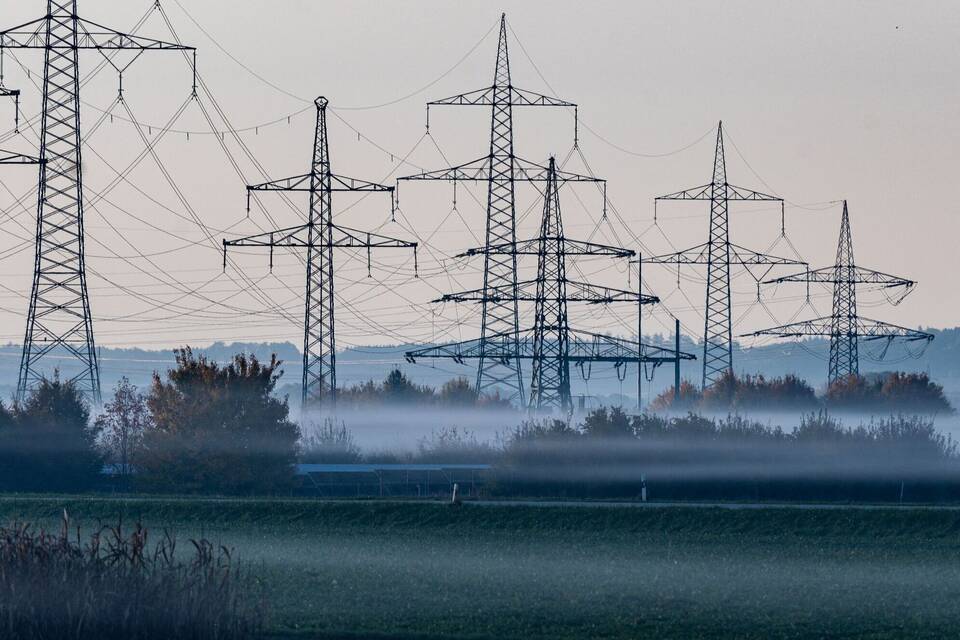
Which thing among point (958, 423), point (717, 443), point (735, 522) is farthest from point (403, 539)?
point (958, 423)

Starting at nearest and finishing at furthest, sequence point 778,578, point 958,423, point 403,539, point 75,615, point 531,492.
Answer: point 75,615 → point 778,578 → point 403,539 → point 531,492 → point 958,423

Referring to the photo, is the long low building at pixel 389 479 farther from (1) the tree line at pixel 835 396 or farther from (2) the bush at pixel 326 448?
(1) the tree line at pixel 835 396

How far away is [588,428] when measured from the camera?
75.9 meters

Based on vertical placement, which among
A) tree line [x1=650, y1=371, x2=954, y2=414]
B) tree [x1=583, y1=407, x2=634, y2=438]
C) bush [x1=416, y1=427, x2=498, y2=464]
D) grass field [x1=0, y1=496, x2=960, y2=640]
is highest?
tree line [x1=650, y1=371, x2=954, y2=414]

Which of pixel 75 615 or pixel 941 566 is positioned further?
pixel 941 566

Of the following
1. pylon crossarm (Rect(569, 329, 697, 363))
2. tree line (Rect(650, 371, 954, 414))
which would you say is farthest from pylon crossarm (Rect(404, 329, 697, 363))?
tree line (Rect(650, 371, 954, 414))

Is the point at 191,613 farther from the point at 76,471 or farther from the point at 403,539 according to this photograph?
the point at 76,471

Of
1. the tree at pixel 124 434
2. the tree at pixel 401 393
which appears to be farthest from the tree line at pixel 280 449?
the tree at pixel 401 393

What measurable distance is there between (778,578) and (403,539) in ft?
41.7

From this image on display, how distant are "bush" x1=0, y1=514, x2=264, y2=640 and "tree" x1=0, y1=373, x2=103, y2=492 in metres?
44.2

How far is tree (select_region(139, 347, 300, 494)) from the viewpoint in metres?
69.0

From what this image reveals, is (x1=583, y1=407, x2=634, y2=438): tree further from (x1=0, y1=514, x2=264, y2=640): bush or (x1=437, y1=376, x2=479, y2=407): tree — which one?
(x1=437, y1=376, x2=479, y2=407): tree

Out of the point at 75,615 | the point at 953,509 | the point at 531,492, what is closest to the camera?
the point at 75,615

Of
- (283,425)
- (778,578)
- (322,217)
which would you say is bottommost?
(778,578)
